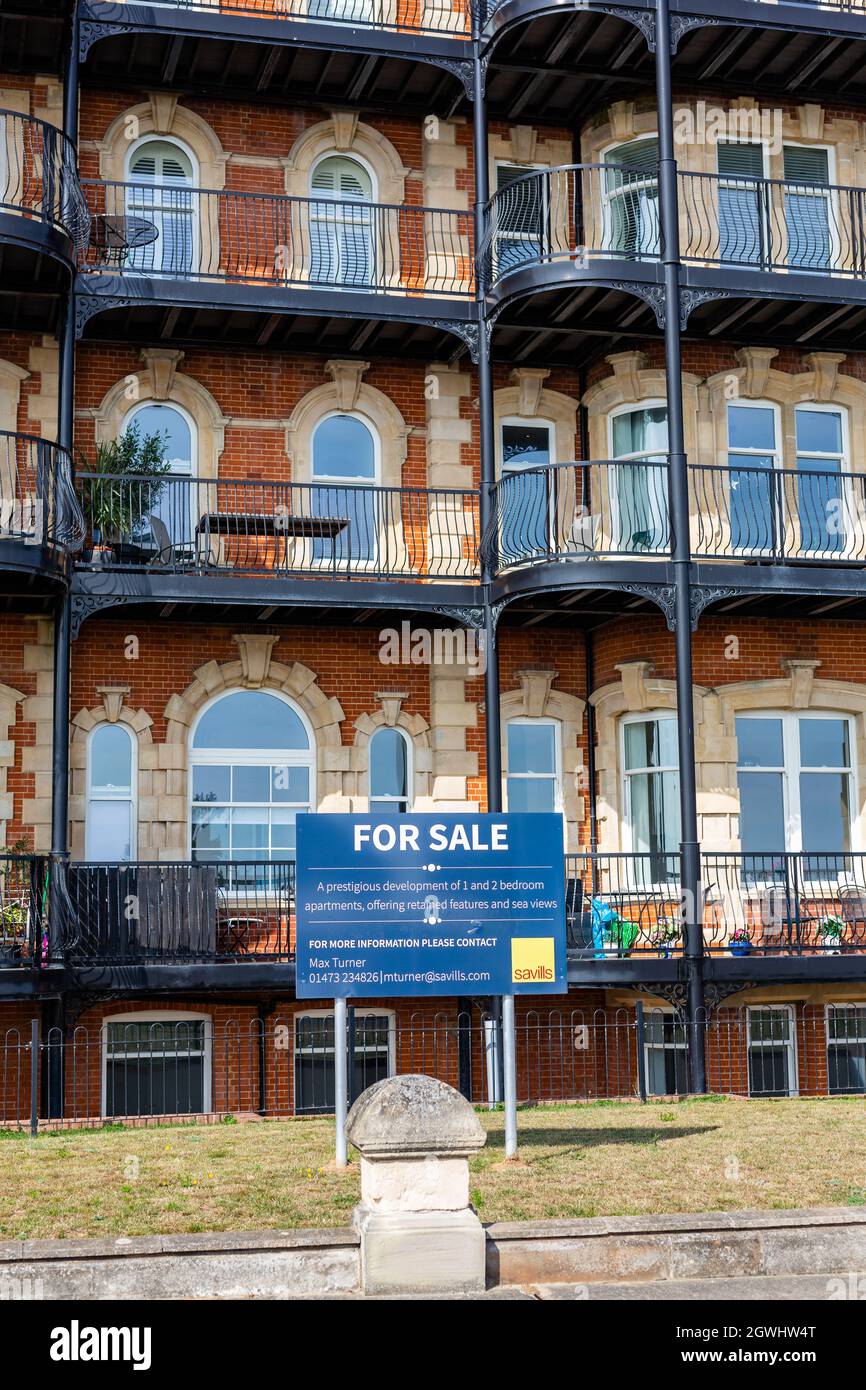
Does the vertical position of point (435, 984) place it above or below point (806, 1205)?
above

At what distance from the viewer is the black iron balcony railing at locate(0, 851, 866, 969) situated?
15.8m

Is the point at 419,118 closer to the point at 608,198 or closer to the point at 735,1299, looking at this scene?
the point at 608,198

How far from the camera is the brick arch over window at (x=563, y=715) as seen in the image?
61.3ft

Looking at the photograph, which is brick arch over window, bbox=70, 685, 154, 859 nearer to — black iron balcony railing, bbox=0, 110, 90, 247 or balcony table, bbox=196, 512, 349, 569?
balcony table, bbox=196, 512, 349, 569

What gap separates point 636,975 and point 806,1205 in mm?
6600

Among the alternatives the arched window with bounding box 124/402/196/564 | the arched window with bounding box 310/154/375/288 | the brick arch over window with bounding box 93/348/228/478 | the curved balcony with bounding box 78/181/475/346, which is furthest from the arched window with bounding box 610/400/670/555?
the arched window with bounding box 124/402/196/564

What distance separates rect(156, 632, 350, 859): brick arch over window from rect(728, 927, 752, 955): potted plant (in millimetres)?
4265

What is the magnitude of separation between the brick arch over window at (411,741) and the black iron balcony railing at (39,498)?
11.8 ft

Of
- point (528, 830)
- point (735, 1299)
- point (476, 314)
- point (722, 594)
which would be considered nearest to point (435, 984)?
point (528, 830)

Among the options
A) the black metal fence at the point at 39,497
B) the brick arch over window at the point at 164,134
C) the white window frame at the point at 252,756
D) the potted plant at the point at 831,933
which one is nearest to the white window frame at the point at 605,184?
the brick arch over window at the point at 164,134

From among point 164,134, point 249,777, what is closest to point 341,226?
point 164,134

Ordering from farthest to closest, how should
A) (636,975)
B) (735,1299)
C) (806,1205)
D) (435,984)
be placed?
(636,975) < (435,984) < (806,1205) < (735,1299)

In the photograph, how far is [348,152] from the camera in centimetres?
1916

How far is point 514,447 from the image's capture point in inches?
760
